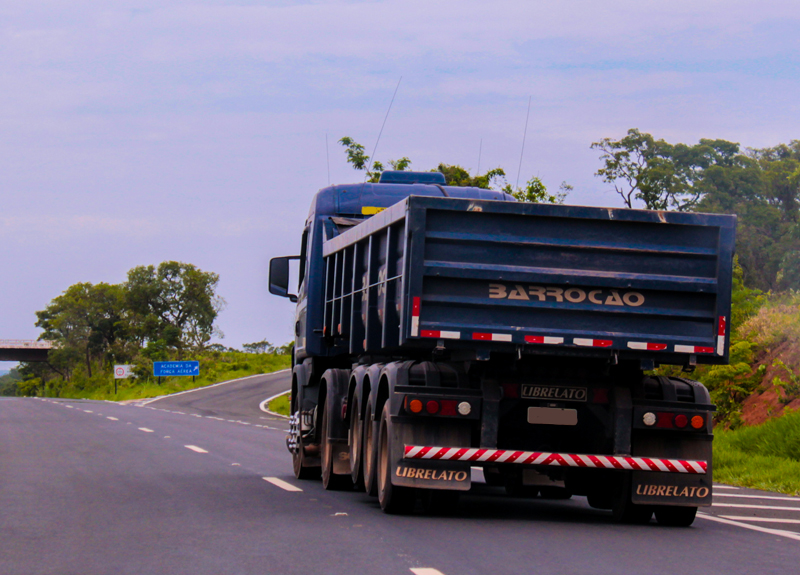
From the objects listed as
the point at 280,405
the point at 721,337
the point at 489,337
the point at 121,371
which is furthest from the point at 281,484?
the point at 121,371

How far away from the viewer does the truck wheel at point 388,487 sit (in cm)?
998

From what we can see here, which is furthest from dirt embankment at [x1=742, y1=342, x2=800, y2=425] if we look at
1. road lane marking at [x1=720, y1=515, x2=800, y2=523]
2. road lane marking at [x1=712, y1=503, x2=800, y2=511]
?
road lane marking at [x1=720, y1=515, x2=800, y2=523]

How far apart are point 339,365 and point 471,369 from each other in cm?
434

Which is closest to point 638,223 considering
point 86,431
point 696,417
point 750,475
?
point 696,417

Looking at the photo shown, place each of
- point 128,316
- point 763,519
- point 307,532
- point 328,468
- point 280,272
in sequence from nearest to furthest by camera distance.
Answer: point 307,532 < point 763,519 < point 328,468 < point 280,272 < point 128,316

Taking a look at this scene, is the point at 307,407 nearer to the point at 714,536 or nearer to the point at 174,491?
the point at 174,491

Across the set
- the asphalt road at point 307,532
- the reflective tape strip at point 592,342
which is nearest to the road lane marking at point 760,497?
the asphalt road at point 307,532

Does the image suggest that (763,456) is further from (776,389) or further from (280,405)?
(280,405)

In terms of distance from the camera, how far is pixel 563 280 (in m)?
9.59

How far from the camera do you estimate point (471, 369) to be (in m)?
9.88

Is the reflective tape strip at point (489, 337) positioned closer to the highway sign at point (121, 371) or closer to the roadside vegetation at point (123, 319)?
the highway sign at point (121, 371)

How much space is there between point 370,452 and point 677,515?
301 centimetres

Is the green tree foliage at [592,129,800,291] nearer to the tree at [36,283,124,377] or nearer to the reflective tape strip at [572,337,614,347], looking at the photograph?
the reflective tape strip at [572,337,614,347]

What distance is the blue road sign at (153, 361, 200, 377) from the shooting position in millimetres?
73000
